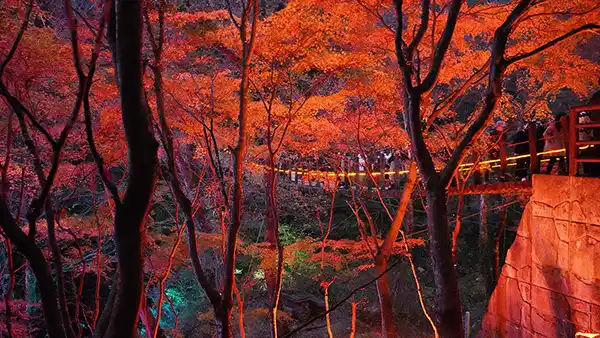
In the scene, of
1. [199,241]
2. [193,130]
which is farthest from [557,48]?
[199,241]

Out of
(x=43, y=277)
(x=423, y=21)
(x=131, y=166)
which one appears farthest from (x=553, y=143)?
(x=43, y=277)

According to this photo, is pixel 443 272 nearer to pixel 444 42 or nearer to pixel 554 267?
pixel 444 42

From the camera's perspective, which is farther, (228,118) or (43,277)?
(228,118)

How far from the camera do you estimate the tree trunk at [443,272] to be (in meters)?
4.54

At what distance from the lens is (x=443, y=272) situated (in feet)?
15.1

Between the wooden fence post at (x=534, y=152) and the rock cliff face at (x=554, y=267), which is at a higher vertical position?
the wooden fence post at (x=534, y=152)

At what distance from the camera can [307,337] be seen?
50.7 ft

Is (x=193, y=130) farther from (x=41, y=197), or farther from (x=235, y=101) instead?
(x=41, y=197)

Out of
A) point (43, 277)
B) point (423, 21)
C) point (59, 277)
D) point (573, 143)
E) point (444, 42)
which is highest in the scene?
point (423, 21)

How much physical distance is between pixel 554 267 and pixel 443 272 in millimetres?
3047

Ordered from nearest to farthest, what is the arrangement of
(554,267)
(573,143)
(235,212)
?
1. (235,212)
2. (573,143)
3. (554,267)

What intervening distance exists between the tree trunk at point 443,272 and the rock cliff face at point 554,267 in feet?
8.30

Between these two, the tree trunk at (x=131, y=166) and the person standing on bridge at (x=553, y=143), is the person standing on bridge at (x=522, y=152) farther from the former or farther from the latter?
the tree trunk at (x=131, y=166)

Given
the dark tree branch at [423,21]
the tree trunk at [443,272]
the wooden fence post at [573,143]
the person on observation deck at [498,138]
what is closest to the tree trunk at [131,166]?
the tree trunk at [443,272]
